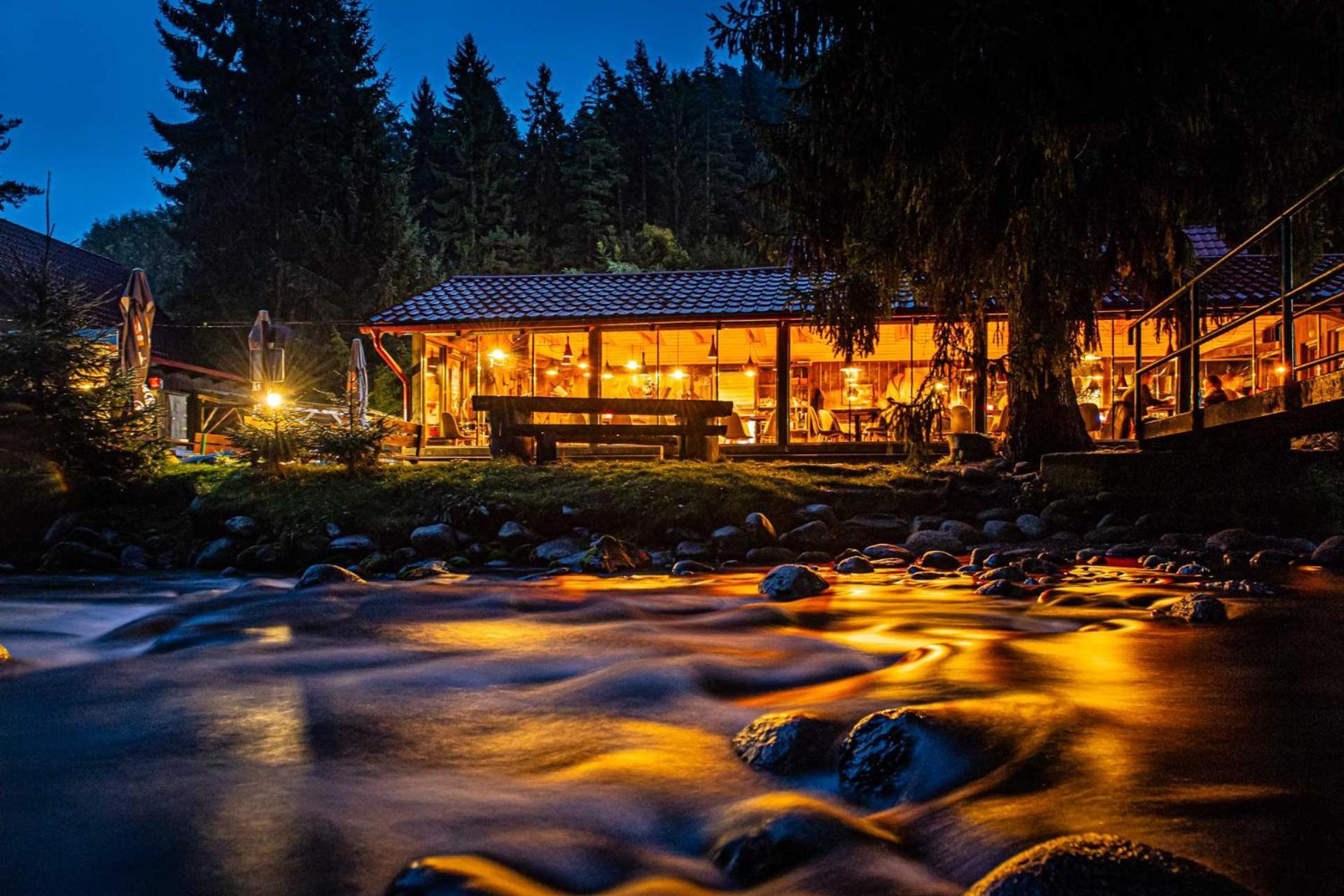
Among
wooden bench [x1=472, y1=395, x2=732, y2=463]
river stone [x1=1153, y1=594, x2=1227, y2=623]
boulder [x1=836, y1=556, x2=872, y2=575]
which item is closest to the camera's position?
river stone [x1=1153, y1=594, x2=1227, y2=623]

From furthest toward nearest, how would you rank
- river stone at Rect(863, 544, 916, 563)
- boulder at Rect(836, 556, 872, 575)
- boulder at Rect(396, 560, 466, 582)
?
river stone at Rect(863, 544, 916, 563) < boulder at Rect(396, 560, 466, 582) < boulder at Rect(836, 556, 872, 575)

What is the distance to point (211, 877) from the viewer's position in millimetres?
2244

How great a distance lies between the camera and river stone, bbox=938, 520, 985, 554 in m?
9.22

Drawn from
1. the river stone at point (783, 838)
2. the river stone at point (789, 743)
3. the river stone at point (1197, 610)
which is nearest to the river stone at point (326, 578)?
the river stone at point (789, 743)

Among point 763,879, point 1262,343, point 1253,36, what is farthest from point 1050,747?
point 1262,343

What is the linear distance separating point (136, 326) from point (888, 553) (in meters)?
12.4

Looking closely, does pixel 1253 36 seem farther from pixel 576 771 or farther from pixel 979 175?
pixel 576 771

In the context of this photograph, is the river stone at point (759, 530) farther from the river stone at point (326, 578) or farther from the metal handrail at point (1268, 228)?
the metal handrail at point (1268, 228)

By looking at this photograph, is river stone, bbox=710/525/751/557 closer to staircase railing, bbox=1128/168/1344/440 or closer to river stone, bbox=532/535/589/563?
river stone, bbox=532/535/589/563

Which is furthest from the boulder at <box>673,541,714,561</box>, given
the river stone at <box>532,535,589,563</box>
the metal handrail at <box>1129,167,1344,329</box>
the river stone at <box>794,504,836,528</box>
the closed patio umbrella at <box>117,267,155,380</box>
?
the closed patio umbrella at <box>117,267,155,380</box>

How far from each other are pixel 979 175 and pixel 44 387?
10413mm

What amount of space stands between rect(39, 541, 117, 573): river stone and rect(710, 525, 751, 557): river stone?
599cm

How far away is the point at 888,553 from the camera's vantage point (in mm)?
8586

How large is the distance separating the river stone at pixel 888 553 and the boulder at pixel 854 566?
18.0 inches
